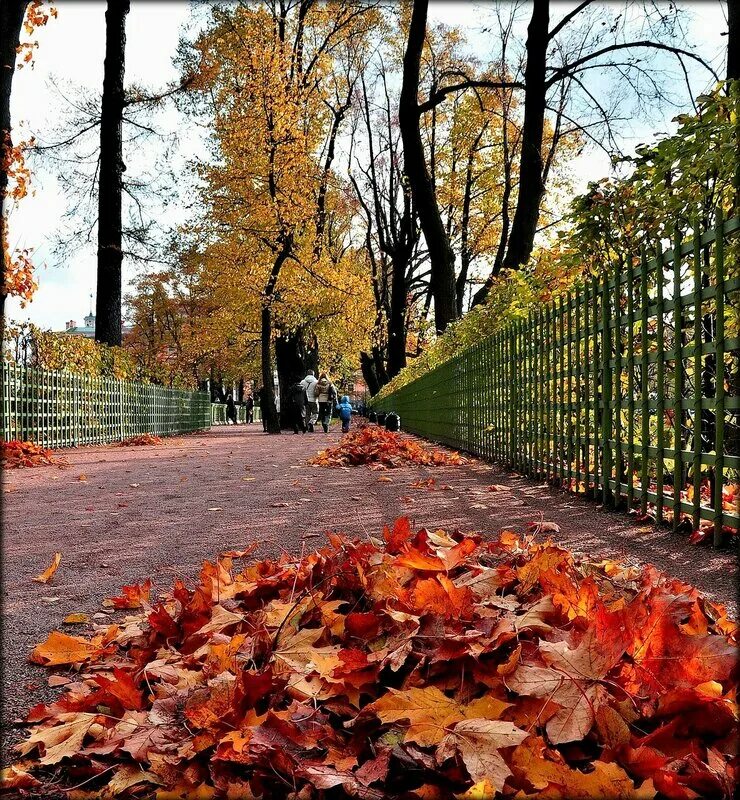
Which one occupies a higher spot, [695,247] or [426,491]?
[695,247]

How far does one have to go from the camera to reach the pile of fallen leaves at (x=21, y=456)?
10.9m

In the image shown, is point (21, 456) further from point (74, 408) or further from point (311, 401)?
point (311, 401)

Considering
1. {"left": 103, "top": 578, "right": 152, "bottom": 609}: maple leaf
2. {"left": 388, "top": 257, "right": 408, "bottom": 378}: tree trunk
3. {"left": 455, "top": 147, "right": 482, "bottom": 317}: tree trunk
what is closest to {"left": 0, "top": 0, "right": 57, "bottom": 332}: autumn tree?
{"left": 103, "top": 578, "right": 152, "bottom": 609}: maple leaf

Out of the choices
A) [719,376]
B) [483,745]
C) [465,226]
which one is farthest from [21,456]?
[465,226]

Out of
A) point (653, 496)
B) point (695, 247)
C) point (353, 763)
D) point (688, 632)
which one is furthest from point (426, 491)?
point (353, 763)

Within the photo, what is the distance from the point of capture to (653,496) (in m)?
4.67

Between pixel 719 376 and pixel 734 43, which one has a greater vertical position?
pixel 734 43

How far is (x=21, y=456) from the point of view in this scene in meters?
11.2

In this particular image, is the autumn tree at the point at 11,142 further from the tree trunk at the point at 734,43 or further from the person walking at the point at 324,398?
the person walking at the point at 324,398

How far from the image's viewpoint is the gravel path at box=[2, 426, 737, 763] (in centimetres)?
313

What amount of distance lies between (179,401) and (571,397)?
912 inches

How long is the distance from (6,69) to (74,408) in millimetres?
7867

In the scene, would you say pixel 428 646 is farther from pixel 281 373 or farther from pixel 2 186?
pixel 281 373

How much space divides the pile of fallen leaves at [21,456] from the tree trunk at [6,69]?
8.51 ft
